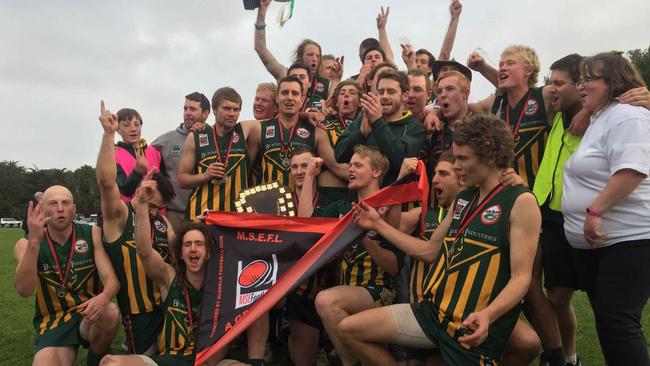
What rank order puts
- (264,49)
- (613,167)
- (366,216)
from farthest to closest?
(264,49), (366,216), (613,167)

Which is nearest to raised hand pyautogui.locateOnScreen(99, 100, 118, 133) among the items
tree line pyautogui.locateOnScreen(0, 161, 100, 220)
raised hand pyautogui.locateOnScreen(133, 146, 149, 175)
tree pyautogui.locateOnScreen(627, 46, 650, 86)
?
raised hand pyautogui.locateOnScreen(133, 146, 149, 175)

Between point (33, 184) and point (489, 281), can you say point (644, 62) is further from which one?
point (33, 184)

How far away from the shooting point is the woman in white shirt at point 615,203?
370cm

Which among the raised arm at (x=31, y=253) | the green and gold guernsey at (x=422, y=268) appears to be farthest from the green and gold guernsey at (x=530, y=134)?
the raised arm at (x=31, y=253)

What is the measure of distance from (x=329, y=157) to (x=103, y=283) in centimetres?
268

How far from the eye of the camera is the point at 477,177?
380 cm

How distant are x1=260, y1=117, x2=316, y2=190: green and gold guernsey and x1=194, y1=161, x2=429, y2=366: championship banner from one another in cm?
96

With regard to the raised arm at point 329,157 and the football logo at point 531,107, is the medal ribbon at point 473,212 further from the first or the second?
the raised arm at point 329,157

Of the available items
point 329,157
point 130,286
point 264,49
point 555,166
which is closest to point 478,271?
point 555,166

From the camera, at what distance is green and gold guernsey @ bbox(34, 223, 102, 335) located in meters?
5.51

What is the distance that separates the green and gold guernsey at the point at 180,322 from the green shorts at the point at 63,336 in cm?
93

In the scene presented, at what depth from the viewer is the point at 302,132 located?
6.32 meters

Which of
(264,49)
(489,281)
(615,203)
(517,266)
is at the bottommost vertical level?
(489,281)

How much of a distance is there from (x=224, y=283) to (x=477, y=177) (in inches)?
102
